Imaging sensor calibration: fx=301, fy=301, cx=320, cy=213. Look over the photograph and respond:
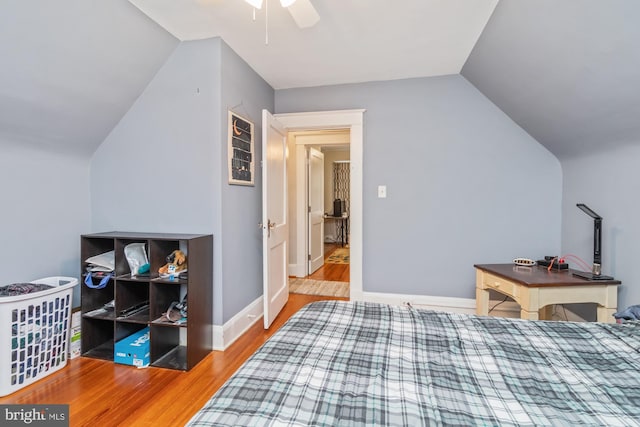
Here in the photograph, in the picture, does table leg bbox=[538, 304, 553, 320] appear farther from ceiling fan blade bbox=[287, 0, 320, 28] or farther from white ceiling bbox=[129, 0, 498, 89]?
ceiling fan blade bbox=[287, 0, 320, 28]

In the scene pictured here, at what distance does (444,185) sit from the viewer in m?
2.95

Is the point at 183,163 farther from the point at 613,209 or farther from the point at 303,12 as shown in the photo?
the point at 613,209

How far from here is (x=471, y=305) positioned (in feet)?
9.54

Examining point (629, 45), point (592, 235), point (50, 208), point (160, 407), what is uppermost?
point (629, 45)

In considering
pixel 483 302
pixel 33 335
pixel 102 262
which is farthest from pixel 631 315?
pixel 33 335

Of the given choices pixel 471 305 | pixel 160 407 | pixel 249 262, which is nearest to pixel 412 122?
pixel 471 305

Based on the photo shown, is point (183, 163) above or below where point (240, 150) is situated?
below

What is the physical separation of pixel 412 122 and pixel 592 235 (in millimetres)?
1730

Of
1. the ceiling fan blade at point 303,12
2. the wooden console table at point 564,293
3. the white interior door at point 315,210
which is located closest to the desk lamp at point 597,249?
the wooden console table at point 564,293

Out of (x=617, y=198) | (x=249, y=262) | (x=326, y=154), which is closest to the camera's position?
(x=617, y=198)

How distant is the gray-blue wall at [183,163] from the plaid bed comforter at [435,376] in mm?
1262

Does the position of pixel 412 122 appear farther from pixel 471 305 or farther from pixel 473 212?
pixel 471 305

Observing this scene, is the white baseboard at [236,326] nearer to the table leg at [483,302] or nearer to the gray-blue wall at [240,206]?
the gray-blue wall at [240,206]

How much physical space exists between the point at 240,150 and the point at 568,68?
7.60 ft
